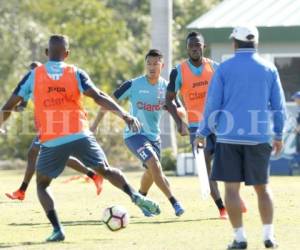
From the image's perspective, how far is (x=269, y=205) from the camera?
995 cm

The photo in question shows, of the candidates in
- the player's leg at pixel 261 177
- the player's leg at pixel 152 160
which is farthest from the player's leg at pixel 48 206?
the player's leg at pixel 152 160

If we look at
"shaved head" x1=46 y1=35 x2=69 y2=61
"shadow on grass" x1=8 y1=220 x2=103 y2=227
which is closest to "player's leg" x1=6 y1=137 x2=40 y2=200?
"shadow on grass" x1=8 y1=220 x2=103 y2=227

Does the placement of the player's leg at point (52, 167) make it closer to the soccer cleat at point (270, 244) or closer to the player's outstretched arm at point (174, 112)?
the soccer cleat at point (270, 244)

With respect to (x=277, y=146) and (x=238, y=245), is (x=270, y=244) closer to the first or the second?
(x=238, y=245)

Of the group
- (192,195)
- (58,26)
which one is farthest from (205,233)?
(58,26)

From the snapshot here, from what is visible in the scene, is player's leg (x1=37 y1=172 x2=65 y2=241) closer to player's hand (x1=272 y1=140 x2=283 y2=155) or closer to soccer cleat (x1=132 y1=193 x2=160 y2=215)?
soccer cleat (x1=132 y1=193 x2=160 y2=215)

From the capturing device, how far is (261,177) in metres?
9.91

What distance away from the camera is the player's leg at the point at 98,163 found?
1084cm

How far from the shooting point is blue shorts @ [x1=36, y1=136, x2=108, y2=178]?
1080 cm

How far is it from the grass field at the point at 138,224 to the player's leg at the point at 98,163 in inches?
13.9

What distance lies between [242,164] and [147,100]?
3898 mm

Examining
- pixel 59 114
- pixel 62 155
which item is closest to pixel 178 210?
pixel 62 155

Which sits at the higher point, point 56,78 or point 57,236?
point 56,78

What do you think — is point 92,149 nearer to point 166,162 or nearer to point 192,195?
point 192,195
